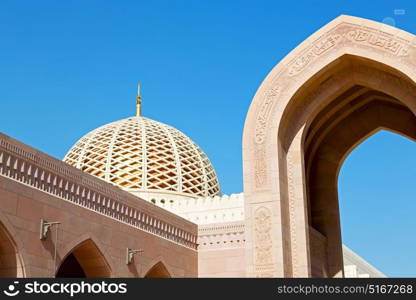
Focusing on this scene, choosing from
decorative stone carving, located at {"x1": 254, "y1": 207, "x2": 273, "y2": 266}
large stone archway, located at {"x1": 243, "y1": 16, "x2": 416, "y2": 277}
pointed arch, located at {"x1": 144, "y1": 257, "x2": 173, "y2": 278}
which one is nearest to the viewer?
decorative stone carving, located at {"x1": 254, "y1": 207, "x2": 273, "y2": 266}

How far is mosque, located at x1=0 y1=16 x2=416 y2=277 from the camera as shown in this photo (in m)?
9.82

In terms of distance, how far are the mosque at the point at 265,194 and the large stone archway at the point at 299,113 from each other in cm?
2

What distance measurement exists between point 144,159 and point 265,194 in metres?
7.93

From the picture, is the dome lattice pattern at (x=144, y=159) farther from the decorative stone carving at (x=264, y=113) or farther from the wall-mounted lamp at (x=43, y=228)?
the wall-mounted lamp at (x=43, y=228)

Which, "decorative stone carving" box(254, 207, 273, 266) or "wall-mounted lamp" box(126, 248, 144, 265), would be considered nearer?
"decorative stone carving" box(254, 207, 273, 266)

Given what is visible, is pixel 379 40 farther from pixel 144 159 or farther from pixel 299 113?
pixel 144 159

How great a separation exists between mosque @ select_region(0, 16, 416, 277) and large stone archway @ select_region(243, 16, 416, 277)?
18mm

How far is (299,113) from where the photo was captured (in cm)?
1175

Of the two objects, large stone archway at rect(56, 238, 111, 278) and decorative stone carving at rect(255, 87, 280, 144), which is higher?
decorative stone carving at rect(255, 87, 280, 144)

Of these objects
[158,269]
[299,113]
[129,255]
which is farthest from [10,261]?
[299,113]

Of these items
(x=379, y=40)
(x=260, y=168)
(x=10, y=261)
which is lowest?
(x=10, y=261)

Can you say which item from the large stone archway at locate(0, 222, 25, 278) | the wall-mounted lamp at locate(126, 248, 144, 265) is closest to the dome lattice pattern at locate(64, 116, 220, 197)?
the wall-mounted lamp at locate(126, 248, 144, 265)

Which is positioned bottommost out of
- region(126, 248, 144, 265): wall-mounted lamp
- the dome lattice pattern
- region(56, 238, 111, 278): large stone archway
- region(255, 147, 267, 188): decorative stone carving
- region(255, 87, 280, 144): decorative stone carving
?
region(56, 238, 111, 278): large stone archway

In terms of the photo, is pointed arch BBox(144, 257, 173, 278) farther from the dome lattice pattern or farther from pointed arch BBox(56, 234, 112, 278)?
the dome lattice pattern
